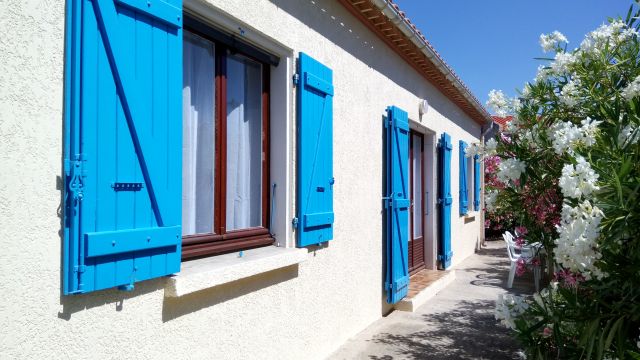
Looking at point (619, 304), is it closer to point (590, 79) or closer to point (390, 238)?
point (590, 79)

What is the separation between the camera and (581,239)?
192 centimetres

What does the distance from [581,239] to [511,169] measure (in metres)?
1.03

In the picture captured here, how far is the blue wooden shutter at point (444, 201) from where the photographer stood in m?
8.19

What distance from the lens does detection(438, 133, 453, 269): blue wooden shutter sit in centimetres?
819

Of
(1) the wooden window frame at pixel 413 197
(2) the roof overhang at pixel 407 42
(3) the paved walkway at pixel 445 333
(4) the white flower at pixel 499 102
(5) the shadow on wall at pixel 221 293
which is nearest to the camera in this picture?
(5) the shadow on wall at pixel 221 293

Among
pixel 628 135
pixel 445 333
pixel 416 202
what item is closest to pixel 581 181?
pixel 628 135

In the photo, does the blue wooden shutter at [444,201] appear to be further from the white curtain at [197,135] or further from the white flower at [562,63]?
the white curtain at [197,135]

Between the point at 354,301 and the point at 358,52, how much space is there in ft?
8.69

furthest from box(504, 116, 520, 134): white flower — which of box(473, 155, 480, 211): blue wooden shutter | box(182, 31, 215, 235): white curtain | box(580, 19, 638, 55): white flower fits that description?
box(473, 155, 480, 211): blue wooden shutter

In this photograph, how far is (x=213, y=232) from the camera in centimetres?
319

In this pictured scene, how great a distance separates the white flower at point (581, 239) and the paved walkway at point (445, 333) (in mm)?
2632

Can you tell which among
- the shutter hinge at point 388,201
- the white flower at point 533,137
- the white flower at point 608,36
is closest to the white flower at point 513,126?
the white flower at point 533,137

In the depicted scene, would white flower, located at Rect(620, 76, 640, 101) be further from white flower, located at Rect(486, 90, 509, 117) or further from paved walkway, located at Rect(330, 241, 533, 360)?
paved walkway, located at Rect(330, 241, 533, 360)

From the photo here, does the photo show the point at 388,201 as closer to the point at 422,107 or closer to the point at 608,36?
the point at 422,107
